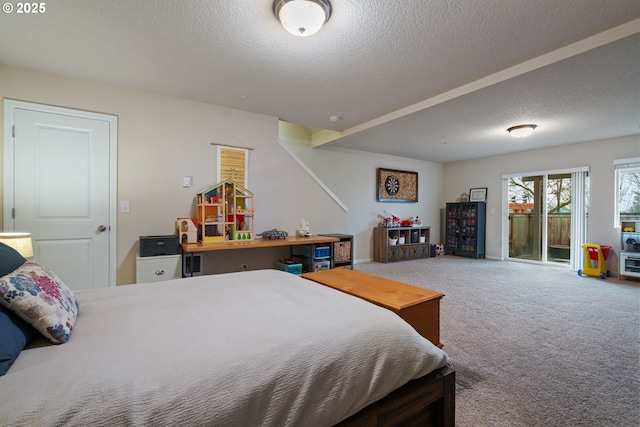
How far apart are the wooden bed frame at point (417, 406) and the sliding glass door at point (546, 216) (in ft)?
19.2

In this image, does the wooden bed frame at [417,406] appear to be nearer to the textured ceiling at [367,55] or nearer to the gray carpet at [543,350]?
the gray carpet at [543,350]

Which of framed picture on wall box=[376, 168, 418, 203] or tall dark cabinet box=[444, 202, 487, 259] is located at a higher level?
framed picture on wall box=[376, 168, 418, 203]

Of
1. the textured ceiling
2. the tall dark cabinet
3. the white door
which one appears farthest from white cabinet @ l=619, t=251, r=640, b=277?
the white door

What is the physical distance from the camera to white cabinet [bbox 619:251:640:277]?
4391 millimetres

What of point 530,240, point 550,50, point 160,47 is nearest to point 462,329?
point 550,50

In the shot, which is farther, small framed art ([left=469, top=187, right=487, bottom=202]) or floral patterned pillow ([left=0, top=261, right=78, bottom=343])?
small framed art ([left=469, top=187, right=487, bottom=202])

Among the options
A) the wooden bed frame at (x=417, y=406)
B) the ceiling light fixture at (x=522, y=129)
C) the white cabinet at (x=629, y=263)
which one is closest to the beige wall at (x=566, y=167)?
the white cabinet at (x=629, y=263)

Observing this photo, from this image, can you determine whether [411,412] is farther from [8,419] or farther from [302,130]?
[302,130]

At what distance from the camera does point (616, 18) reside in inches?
76.1

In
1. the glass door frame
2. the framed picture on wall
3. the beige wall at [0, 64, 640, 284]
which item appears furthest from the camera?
the framed picture on wall

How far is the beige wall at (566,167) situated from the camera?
4.89 m

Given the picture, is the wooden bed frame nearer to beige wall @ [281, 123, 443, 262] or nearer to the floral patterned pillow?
the floral patterned pillow

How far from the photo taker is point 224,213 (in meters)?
3.41

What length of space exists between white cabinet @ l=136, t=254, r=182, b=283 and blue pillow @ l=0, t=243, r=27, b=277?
144cm
